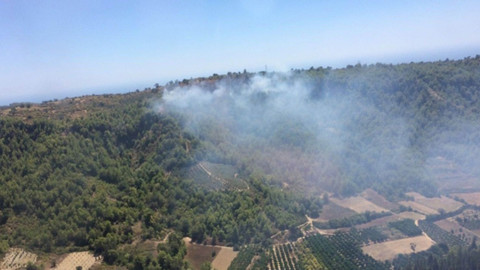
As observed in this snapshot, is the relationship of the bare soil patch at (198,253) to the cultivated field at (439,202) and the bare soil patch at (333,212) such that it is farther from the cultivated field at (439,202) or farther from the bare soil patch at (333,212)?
the cultivated field at (439,202)

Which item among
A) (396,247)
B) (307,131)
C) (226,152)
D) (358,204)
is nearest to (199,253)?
(226,152)

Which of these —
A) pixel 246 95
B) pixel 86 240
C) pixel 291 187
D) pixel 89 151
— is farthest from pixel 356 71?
Answer: pixel 86 240

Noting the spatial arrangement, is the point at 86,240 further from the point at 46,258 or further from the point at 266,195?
the point at 266,195

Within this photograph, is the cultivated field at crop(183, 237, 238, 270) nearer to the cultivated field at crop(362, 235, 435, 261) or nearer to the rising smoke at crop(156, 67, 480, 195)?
the cultivated field at crop(362, 235, 435, 261)

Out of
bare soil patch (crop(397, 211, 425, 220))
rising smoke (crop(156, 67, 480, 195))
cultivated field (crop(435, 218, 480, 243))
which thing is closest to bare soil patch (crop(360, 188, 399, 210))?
rising smoke (crop(156, 67, 480, 195))

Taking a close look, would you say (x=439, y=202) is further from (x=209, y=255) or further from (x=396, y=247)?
(x=209, y=255)

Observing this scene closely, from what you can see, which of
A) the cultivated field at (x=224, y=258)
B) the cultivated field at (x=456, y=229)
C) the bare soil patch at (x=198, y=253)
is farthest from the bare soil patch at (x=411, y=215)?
the bare soil patch at (x=198, y=253)
